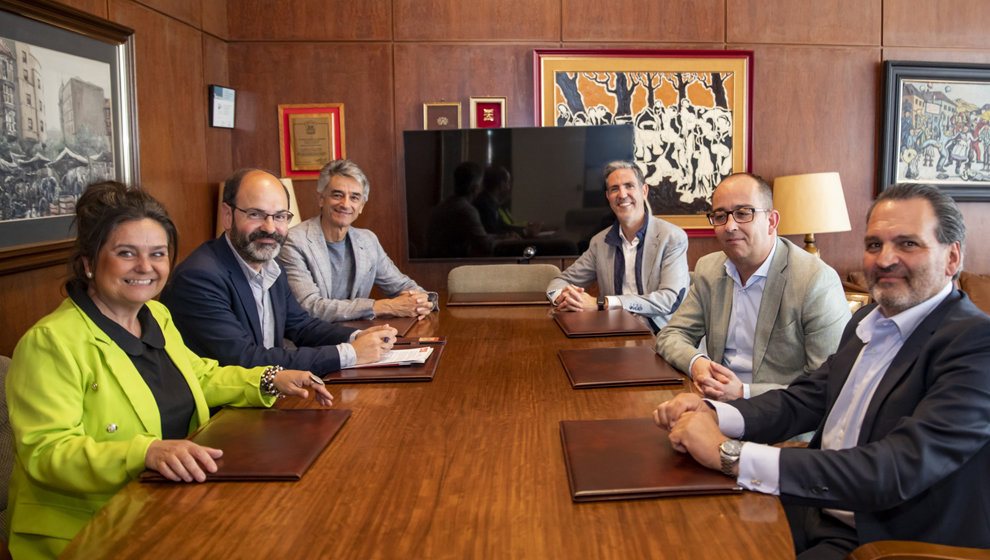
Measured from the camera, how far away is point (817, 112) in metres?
4.71

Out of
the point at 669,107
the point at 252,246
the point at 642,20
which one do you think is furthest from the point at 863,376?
the point at 642,20

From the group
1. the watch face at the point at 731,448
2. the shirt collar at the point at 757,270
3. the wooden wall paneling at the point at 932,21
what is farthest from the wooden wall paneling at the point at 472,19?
the watch face at the point at 731,448

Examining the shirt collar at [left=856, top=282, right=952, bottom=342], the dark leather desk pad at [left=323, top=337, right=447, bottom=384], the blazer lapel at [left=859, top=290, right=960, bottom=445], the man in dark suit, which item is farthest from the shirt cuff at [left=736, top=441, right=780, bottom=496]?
the dark leather desk pad at [left=323, top=337, right=447, bottom=384]

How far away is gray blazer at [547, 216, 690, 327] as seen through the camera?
3.18 meters

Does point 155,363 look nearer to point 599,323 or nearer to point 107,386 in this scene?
point 107,386

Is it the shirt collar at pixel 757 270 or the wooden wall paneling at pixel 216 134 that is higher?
the wooden wall paneling at pixel 216 134

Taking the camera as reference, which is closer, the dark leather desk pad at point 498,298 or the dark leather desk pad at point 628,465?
the dark leather desk pad at point 628,465

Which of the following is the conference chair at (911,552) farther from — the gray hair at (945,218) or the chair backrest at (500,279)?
the chair backrest at (500,279)

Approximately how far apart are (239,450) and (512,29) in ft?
12.4

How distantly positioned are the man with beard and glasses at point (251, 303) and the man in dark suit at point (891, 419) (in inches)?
38.7

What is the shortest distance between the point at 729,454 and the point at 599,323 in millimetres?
1351

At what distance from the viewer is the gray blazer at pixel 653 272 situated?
125 inches

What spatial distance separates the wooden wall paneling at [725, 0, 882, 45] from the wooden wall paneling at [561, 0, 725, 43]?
12cm

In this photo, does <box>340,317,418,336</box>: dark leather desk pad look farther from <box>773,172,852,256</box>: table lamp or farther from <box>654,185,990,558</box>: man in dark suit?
<box>773,172,852,256</box>: table lamp
